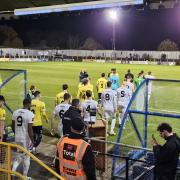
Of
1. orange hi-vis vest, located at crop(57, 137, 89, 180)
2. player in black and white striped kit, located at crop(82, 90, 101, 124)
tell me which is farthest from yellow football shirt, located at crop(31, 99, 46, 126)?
orange hi-vis vest, located at crop(57, 137, 89, 180)

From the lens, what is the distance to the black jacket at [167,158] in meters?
6.48

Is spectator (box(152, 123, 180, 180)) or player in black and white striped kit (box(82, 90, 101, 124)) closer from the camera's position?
spectator (box(152, 123, 180, 180))

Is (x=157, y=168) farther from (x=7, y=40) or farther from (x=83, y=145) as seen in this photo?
(x=7, y=40)

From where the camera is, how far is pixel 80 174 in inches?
227

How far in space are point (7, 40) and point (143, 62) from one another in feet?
129

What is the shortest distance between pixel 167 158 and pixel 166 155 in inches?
2.9

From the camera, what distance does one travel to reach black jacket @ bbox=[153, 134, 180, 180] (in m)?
6.48

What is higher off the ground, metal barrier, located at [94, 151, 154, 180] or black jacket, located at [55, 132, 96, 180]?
black jacket, located at [55, 132, 96, 180]

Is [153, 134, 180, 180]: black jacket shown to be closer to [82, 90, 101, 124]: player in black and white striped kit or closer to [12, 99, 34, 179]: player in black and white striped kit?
[12, 99, 34, 179]: player in black and white striped kit

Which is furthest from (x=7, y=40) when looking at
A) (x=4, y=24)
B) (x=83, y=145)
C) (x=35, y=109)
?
(x=83, y=145)

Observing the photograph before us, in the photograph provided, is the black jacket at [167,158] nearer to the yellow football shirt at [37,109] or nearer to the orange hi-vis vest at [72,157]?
the orange hi-vis vest at [72,157]

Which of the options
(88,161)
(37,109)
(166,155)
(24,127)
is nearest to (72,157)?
(88,161)

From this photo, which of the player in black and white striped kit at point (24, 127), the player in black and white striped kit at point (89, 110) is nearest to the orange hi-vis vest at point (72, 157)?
the player in black and white striped kit at point (24, 127)

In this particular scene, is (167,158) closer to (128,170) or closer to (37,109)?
(128,170)
